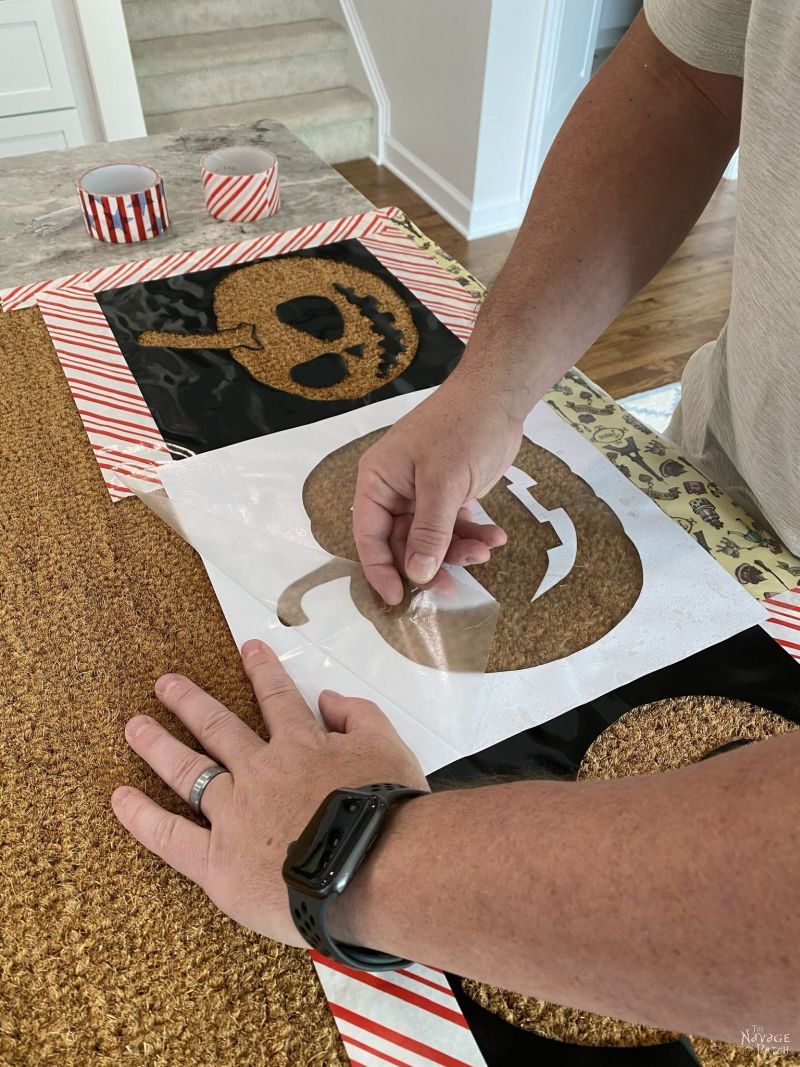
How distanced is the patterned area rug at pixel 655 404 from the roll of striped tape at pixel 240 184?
1.34m

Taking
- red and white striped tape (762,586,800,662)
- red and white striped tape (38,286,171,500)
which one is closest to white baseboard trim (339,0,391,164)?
red and white striped tape (38,286,171,500)

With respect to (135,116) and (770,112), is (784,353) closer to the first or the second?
(770,112)

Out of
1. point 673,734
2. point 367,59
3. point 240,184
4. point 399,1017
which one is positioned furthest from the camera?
point 367,59

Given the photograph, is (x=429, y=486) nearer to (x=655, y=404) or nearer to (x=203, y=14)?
(x=655, y=404)

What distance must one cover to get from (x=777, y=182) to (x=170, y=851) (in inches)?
26.8

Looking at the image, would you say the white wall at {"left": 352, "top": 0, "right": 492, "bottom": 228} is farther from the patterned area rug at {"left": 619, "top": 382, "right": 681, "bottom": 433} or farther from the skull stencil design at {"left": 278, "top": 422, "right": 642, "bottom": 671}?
the skull stencil design at {"left": 278, "top": 422, "right": 642, "bottom": 671}

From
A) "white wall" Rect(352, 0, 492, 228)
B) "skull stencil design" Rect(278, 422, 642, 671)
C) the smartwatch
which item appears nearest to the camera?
the smartwatch

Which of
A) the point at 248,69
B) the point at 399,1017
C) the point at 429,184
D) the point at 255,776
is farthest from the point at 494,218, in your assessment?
the point at 399,1017

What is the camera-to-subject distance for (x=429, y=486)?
0.70 m

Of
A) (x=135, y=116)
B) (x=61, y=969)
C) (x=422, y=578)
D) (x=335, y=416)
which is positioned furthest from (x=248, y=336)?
(x=135, y=116)

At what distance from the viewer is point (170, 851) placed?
20.5 inches

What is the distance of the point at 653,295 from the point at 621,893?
2.68m

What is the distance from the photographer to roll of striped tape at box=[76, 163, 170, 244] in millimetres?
1080

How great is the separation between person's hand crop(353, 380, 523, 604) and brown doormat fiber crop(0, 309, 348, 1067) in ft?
0.52
